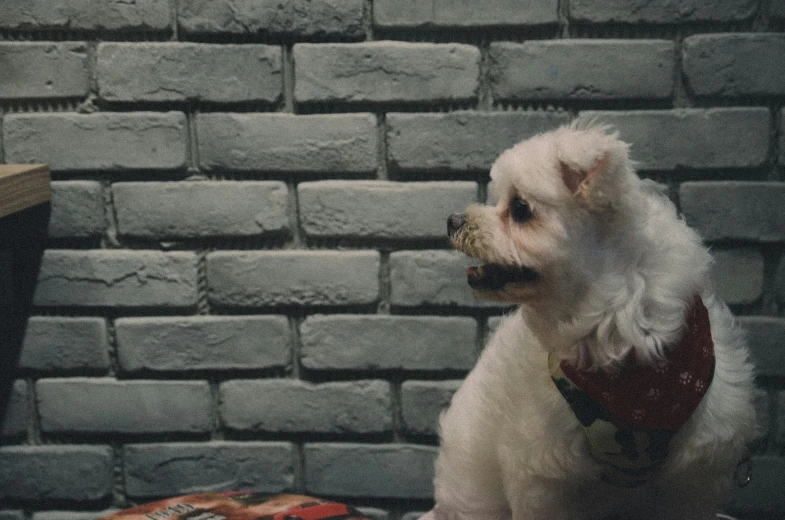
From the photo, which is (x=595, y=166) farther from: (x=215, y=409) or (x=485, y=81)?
(x=215, y=409)

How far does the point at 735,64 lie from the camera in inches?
52.8

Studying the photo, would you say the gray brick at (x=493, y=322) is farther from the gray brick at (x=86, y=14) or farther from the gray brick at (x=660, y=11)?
the gray brick at (x=86, y=14)

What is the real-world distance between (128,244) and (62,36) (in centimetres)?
40

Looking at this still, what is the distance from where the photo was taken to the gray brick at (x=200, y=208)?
4.64 ft

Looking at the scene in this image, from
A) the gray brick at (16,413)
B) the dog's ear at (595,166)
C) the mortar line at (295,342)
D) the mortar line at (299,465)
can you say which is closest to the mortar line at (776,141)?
the dog's ear at (595,166)

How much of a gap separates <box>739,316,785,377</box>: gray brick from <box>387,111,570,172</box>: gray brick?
1.75 feet

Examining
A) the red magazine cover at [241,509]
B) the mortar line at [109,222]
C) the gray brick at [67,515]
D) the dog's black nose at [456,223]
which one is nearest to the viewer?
the dog's black nose at [456,223]

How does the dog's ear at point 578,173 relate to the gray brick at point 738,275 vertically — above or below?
above

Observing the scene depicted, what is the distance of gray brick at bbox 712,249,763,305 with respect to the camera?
4.62 feet

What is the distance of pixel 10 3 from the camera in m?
1.37

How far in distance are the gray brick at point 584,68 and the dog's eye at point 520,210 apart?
0.47 meters

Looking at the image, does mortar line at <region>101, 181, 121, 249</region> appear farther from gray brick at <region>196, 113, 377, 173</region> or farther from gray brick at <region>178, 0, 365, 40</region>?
gray brick at <region>178, 0, 365, 40</region>

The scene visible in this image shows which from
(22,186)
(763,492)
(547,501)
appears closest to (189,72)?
(22,186)

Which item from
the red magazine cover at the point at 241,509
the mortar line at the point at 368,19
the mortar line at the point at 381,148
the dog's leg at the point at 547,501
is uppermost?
the mortar line at the point at 368,19
